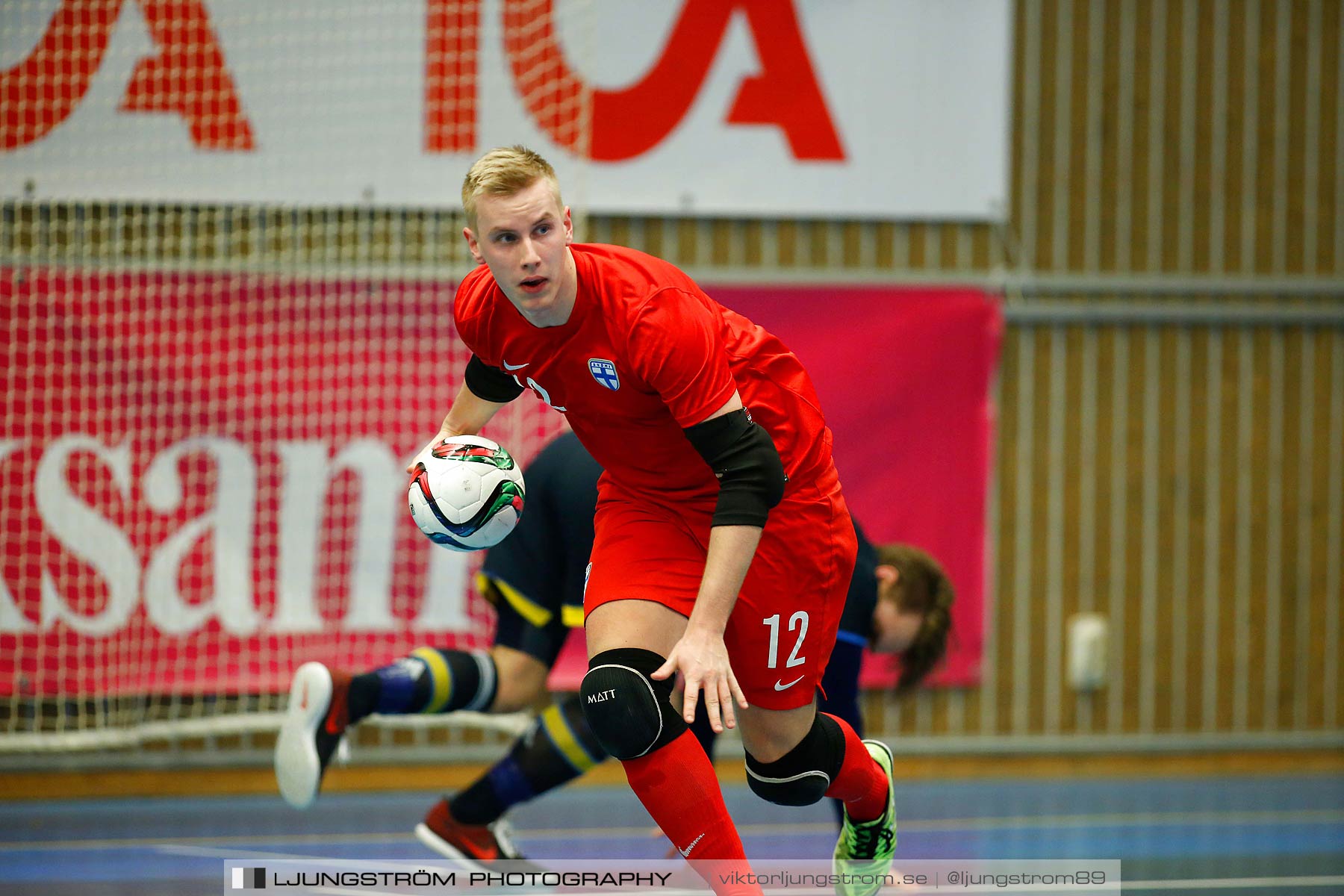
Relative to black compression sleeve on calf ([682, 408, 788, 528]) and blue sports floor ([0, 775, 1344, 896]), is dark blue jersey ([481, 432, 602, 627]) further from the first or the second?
black compression sleeve on calf ([682, 408, 788, 528])

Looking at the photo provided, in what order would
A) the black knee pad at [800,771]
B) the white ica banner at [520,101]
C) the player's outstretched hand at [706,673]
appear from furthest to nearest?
the white ica banner at [520,101] < the black knee pad at [800,771] < the player's outstretched hand at [706,673]

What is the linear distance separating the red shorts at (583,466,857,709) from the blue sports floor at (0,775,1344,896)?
1.77 m

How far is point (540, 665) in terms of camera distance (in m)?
4.44

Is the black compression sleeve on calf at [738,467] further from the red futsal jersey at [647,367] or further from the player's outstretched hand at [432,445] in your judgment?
the player's outstretched hand at [432,445]

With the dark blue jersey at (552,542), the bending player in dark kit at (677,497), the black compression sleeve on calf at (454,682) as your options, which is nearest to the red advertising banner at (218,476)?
the dark blue jersey at (552,542)

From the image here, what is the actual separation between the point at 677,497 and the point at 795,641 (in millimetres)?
453

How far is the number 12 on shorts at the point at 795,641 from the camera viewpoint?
10.4ft

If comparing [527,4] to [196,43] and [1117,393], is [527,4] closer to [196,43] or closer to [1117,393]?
[196,43]

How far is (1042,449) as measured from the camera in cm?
699

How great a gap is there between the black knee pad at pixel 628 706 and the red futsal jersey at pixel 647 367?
18.8 inches

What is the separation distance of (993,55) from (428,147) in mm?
2896

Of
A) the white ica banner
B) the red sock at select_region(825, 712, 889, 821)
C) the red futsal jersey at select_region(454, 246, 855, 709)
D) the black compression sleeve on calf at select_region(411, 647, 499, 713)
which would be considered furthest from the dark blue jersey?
the white ica banner

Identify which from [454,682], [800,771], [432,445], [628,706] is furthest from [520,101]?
[628,706]

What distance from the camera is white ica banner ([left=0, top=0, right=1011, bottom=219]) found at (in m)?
5.93
